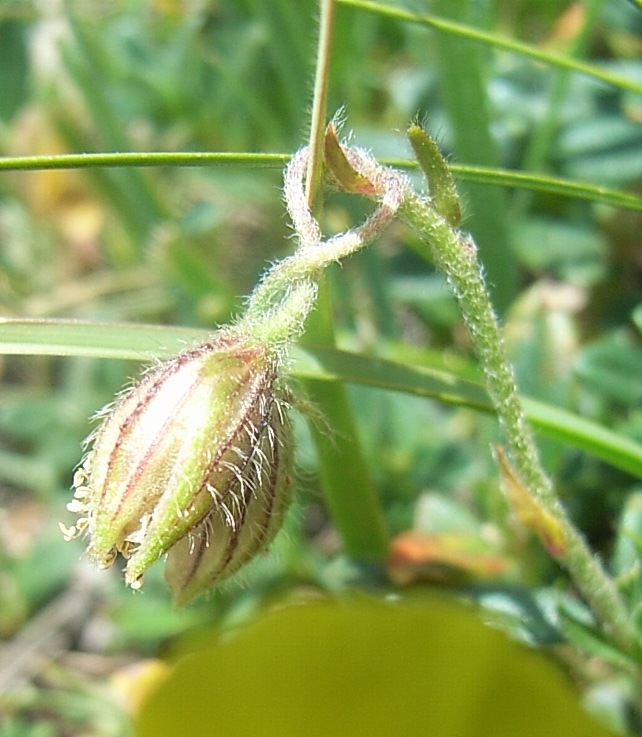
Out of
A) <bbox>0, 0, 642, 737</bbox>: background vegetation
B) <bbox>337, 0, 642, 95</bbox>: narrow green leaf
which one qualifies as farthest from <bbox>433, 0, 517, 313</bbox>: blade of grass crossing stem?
<bbox>337, 0, 642, 95</bbox>: narrow green leaf

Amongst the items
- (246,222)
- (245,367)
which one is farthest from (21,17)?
(245,367)

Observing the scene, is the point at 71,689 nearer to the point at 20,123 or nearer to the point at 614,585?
the point at 614,585

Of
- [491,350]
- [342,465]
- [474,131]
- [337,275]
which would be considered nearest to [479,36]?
[474,131]

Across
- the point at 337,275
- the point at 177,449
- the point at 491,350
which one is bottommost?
Answer: the point at 177,449

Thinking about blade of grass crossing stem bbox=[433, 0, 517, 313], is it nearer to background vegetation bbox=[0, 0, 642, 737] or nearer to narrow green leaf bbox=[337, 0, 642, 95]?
background vegetation bbox=[0, 0, 642, 737]

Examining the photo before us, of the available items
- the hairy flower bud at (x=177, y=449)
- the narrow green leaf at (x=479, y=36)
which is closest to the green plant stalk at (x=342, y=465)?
the hairy flower bud at (x=177, y=449)

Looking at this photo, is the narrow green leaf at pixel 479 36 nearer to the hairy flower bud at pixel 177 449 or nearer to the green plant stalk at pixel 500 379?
the green plant stalk at pixel 500 379

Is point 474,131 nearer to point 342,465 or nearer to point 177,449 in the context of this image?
point 342,465
